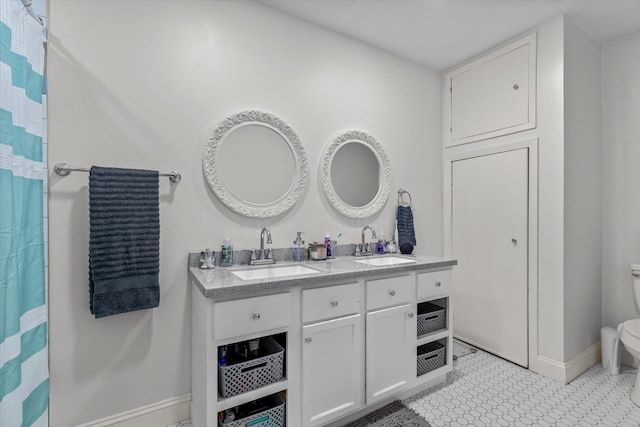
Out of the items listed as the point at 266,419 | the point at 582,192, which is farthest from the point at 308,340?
the point at 582,192

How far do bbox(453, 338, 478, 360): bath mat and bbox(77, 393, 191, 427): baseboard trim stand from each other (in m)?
2.00

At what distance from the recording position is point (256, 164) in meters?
2.00

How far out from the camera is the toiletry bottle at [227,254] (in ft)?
5.95

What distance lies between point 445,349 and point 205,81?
2.34 metres

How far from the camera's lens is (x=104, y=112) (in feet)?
5.20

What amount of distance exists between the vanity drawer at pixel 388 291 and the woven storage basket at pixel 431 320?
0.89 feet

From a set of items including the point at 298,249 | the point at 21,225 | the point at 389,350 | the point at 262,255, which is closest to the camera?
the point at 21,225

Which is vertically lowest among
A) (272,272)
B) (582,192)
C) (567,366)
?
(567,366)

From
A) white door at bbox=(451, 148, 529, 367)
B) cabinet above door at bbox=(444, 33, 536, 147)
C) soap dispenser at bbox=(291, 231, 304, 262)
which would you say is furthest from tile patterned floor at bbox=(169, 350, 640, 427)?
cabinet above door at bbox=(444, 33, 536, 147)

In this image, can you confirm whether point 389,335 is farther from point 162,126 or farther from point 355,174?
point 162,126

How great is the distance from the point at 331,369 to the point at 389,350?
→ 0.41 m

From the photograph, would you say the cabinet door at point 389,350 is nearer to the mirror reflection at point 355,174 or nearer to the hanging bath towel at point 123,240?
→ the mirror reflection at point 355,174

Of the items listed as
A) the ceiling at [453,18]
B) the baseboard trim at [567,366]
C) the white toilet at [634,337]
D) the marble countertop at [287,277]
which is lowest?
the baseboard trim at [567,366]

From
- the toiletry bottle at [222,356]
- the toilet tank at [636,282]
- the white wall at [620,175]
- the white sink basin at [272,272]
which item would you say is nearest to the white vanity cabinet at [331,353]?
the white sink basin at [272,272]
